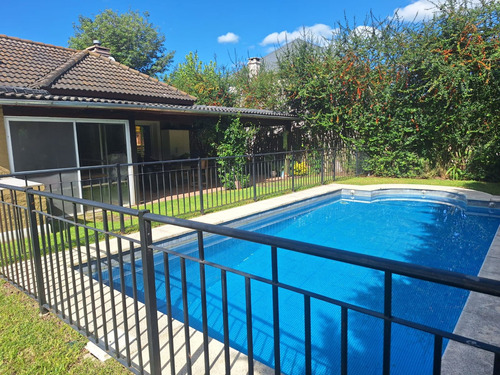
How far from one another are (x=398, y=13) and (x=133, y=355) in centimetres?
1446

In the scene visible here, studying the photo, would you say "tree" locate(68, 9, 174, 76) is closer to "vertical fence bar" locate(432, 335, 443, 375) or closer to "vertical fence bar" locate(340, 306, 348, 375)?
"vertical fence bar" locate(340, 306, 348, 375)

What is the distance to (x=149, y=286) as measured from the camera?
72.1 inches

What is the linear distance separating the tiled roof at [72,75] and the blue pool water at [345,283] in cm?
541

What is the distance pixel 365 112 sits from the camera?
1262cm

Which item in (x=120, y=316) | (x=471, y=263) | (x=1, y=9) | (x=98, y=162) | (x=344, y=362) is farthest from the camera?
(x=1, y=9)

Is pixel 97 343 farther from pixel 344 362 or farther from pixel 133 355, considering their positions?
pixel 344 362

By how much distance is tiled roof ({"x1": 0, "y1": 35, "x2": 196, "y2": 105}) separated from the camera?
8.01m

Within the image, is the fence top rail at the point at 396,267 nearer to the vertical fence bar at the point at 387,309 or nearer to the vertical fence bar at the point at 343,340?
the vertical fence bar at the point at 387,309

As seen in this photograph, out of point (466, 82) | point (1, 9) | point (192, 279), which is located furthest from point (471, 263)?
point (1, 9)

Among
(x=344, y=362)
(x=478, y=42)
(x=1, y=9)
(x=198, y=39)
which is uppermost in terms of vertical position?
(x=1, y=9)

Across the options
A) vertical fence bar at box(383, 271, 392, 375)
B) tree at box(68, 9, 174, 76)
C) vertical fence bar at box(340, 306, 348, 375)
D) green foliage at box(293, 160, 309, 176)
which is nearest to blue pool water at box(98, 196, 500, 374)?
vertical fence bar at box(340, 306, 348, 375)

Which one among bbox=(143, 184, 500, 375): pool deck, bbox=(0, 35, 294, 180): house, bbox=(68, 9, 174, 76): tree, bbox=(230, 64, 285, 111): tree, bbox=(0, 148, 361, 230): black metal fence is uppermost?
bbox=(68, 9, 174, 76): tree

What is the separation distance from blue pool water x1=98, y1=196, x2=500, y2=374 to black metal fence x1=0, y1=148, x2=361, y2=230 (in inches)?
57.1

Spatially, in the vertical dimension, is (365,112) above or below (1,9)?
below
